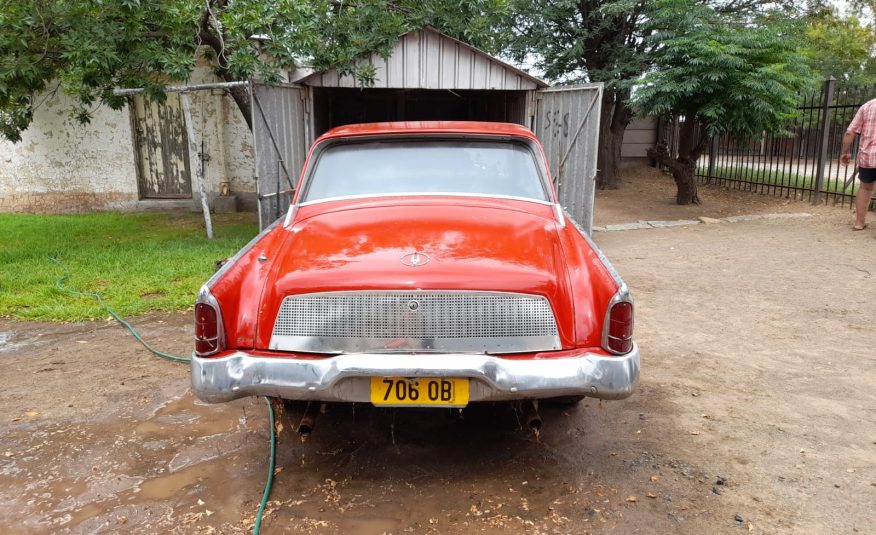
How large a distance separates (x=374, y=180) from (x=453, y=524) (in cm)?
209

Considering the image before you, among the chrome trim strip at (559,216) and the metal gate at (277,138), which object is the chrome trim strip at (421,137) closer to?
the chrome trim strip at (559,216)

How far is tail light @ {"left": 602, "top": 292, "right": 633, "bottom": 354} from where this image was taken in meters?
2.79

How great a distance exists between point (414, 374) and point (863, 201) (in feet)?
29.6

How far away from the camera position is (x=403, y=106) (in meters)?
13.3

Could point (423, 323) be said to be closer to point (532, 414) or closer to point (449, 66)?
point (532, 414)

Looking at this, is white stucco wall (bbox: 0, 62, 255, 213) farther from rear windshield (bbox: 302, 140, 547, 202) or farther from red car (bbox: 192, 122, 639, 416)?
red car (bbox: 192, 122, 639, 416)

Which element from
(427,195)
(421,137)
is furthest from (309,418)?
(421,137)

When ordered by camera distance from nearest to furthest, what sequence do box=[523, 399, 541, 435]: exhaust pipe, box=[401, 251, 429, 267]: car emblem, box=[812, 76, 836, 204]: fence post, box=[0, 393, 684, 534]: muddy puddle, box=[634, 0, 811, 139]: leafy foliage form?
box=[0, 393, 684, 534]: muddy puddle, box=[401, 251, 429, 267]: car emblem, box=[523, 399, 541, 435]: exhaust pipe, box=[634, 0, 811, 139]: leafy foliage, box=[812, 76, 836, 204]: fence post

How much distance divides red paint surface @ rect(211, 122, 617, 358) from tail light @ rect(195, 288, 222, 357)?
38 millimetres

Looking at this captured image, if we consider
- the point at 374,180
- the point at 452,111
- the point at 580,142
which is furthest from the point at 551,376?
the point at 452,111

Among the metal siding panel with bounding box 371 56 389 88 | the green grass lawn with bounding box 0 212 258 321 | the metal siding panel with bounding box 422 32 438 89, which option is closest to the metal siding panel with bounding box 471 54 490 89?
the metal siding panel with bounding box 422 32 438 89

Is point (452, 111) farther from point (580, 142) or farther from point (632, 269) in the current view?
point (632, 269)

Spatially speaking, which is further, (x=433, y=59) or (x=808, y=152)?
(x=808, y=152)

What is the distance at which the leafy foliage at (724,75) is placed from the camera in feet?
32.9
